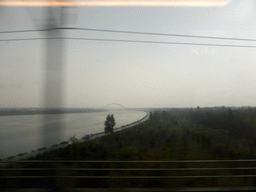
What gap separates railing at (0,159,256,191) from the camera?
9.00ft

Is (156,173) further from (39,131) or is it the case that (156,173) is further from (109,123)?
(39,131)

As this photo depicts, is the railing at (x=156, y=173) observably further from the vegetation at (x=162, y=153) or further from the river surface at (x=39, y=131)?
the river surface at (x=39, y=131)

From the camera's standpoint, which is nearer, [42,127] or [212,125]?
[42,127]

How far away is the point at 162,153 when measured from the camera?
3.10 meters

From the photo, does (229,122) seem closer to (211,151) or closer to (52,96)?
(211,151)

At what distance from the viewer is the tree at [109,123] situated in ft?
12.5

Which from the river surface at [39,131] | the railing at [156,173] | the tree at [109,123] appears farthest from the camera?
the tree at [109,123]

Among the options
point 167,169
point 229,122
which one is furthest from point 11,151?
point 229,122

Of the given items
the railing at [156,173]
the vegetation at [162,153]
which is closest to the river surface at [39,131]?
the vegetation at [162,153]

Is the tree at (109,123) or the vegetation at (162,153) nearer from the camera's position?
the vegetation at (162,153)

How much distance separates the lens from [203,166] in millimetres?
2980

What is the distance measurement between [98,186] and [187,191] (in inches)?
64.6

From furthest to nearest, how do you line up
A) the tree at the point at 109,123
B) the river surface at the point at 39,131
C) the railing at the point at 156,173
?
the tree at the point at 109,123
the railing at the point at 156,173
the river surface at the point at 39,131

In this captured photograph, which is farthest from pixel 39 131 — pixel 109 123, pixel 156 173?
pixel 156 173
